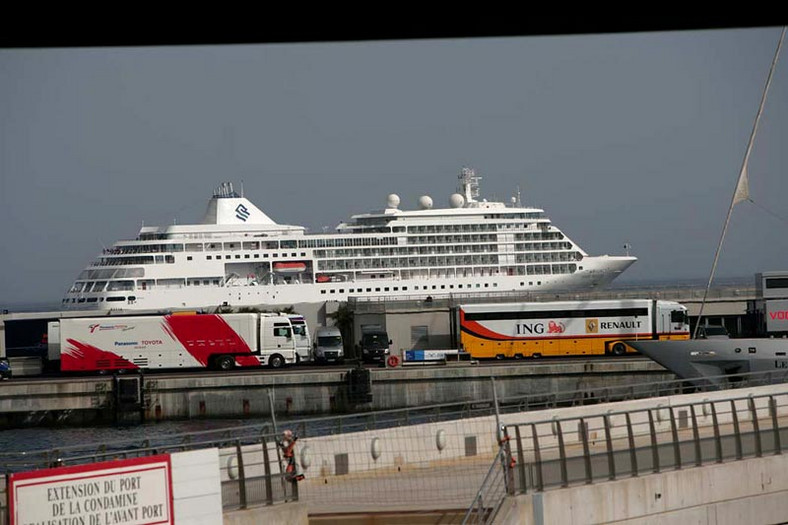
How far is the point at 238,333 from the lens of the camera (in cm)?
3675

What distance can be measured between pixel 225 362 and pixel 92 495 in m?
28.7

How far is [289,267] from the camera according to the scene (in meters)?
61.2

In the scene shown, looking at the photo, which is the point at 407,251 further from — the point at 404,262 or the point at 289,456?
the point at 289,456

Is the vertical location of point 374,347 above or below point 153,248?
below

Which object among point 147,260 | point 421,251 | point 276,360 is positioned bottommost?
point 276,360

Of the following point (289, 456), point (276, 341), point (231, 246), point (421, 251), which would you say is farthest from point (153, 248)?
point (289, 456)

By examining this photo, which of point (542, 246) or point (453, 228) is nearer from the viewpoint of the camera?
point (453, 228)

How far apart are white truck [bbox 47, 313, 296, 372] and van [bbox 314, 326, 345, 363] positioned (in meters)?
2.75

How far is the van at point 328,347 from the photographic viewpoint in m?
39.2

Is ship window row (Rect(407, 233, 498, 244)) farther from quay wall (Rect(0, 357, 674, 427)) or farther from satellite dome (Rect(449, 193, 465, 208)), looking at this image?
quay wall (Rect(0, 357, 674, 427))

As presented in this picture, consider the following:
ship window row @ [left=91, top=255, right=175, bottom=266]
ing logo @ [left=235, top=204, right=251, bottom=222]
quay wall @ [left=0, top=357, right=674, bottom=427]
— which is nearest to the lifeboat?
ing logo @ [left=235, top=204, right=251, bottom=222]

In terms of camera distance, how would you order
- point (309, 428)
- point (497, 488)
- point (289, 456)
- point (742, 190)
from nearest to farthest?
point (289, 456)
point (497, 488)
point (309, 428)
point (742, 190)

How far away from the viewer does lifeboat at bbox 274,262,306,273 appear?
61.2 m

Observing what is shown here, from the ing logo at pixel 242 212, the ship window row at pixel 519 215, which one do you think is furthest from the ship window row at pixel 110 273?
the ship window row at pixel 519 215
